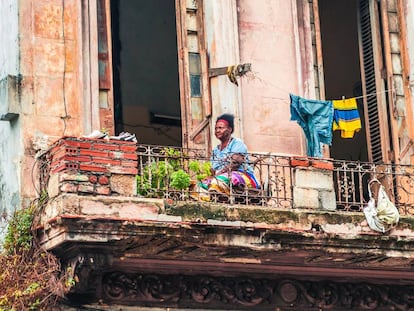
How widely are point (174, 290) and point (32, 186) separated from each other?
1784mm

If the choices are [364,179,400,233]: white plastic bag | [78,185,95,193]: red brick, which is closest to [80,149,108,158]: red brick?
[78,185,95,193]: red brick

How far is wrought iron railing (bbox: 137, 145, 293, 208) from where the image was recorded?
10.6 meters

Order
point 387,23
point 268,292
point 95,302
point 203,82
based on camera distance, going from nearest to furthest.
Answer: point 95,302 → point 268,292 → point 203,82 → point 387,23

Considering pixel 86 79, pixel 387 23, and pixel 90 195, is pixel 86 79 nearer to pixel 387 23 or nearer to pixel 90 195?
pixel 90 195

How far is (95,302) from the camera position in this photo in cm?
1074

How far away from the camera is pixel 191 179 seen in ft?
35.8

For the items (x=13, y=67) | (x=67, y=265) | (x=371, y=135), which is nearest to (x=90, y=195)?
(x=67, y=265)

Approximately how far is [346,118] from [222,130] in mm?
1670

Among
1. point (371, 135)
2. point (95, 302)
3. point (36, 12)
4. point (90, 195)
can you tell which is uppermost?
point (36, 12)

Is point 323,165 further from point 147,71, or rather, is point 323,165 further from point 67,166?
point 147,71

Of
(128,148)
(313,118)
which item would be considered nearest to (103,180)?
(128,148)

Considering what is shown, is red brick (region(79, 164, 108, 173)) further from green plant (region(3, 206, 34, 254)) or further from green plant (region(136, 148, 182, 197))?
green plant (region(3, 206, 34, 254))

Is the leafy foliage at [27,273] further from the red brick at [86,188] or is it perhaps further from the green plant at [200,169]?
the green plant at [200,169]

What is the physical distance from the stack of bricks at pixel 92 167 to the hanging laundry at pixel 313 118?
2180 mm
